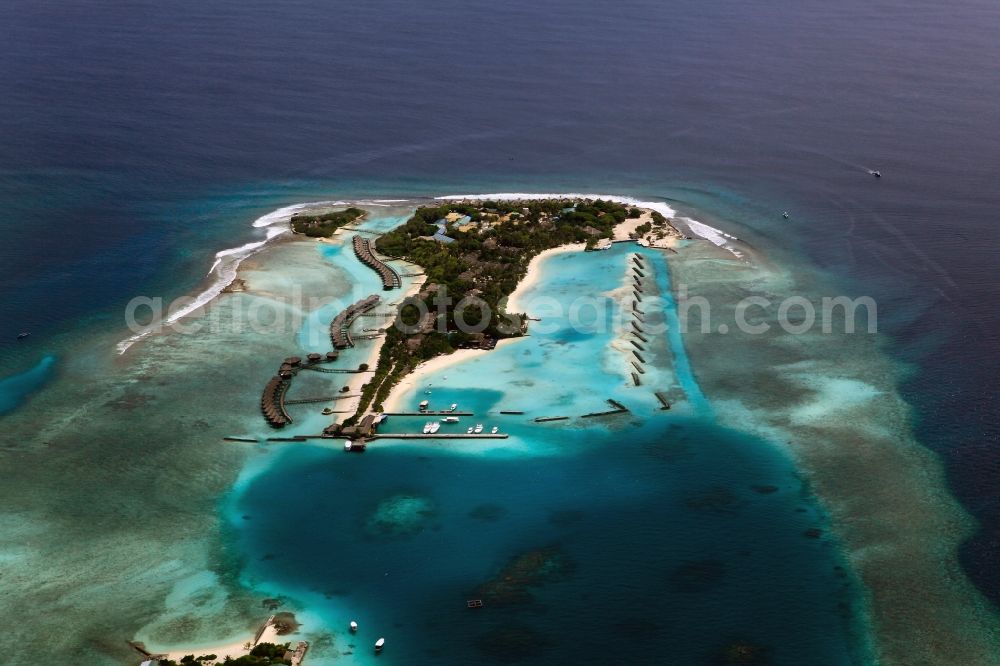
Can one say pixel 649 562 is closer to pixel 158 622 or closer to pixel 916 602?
pixel 916 602

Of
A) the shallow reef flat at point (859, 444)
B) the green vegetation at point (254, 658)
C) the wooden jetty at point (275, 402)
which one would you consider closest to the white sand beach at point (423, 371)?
the wooden jetty at point (275, 402)

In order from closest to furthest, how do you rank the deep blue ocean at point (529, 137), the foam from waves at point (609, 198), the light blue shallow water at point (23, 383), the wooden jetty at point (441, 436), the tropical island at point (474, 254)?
1. the wooden jetty at point (441, 436)
2. the light blue shallow water at point (23, 383)
3. the tropical island at point (474, 254)
4. the deep blue ocean at point (529, 137)
5. the foam from waves at point (609, 198)

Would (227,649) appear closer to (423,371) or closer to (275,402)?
(275,402)

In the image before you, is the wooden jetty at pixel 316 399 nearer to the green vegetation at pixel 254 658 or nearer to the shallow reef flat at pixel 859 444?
the green vegetation at pixel 254 658

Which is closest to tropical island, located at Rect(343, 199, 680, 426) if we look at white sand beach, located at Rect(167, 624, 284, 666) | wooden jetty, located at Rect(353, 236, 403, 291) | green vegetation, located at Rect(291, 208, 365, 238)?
wooden jetty, located at Rect(353, 236, 403, 291)

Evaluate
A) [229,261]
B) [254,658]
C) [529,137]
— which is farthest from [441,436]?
[529,137]

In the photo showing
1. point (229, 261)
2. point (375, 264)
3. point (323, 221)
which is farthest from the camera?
point (323, 221)
